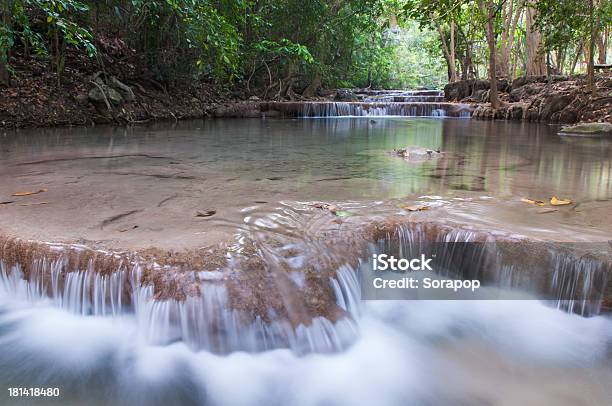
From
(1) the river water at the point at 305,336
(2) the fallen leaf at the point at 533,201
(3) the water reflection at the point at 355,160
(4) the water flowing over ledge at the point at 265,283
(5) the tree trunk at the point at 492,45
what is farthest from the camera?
(5) the tree trunk at the point at 492,45

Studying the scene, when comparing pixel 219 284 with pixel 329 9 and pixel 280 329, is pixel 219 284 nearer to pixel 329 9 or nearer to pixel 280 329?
pixel 280 329

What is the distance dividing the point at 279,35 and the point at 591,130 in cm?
1034

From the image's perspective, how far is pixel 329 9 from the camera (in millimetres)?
15820

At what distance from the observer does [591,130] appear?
26.8 ft

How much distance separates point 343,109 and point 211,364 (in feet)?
44.9

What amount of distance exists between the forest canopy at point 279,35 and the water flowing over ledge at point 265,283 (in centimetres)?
425

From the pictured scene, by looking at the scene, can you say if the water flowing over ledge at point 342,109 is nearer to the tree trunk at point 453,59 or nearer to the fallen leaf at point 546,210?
the tree trunk at point 453,59

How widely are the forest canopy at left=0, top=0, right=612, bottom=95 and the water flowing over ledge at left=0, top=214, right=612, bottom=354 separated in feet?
13.9

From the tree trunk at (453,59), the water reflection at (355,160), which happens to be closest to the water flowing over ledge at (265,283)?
the water reflection at (355,160)

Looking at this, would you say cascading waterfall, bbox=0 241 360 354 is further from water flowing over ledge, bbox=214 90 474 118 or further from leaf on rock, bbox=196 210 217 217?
water flowing over ledge, bbox=214 90 474 118

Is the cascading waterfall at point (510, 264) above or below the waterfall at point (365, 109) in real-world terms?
below

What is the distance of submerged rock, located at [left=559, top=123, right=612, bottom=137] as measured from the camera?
8.06m

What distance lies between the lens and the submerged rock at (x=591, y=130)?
806cm

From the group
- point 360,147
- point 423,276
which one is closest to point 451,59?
point 360,147
